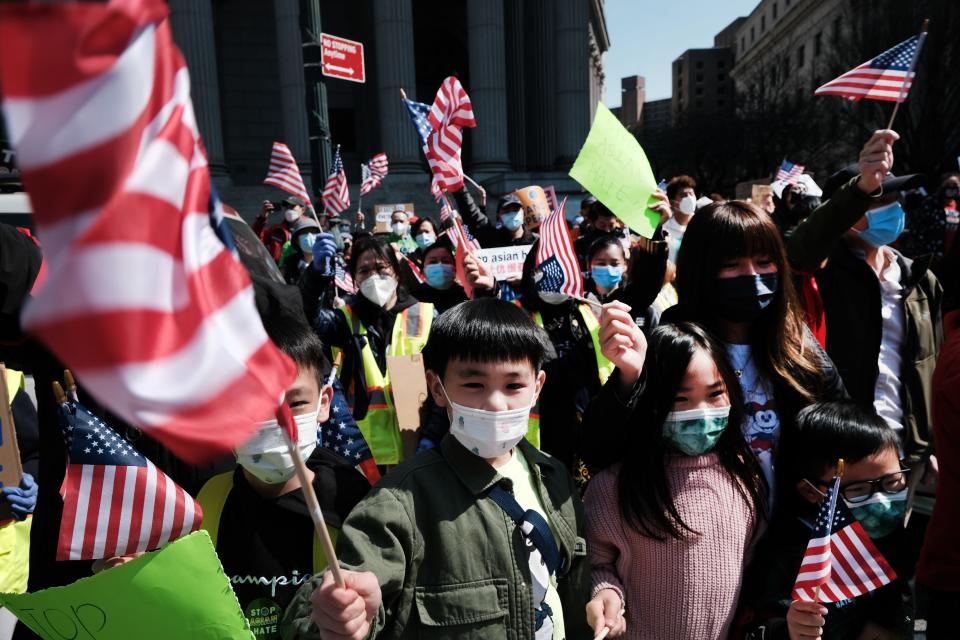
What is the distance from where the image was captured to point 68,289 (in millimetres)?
803

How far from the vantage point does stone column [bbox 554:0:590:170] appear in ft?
72.5

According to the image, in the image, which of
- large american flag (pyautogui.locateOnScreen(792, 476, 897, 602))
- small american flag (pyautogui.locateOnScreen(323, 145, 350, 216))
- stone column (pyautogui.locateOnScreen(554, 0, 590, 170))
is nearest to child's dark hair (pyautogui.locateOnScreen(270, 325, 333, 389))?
large american flag (pyautogui.locateOnScreen(792, 476, 897, 602))

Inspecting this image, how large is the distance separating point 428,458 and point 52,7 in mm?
1447

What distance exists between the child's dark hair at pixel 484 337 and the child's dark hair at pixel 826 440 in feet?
2.99

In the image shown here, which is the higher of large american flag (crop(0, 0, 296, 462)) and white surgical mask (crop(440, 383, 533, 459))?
large american flag (crop(0, 0, 296, 462))

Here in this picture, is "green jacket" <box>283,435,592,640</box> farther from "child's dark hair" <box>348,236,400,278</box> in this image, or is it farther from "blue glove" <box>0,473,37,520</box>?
"child's dark hair" <box>348,236,400,278</box>

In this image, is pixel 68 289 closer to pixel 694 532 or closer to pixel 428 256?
pixel 694 532

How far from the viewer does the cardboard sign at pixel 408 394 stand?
318 cm

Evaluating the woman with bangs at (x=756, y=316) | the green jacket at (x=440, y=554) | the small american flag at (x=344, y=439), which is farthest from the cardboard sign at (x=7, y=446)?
the woman with bangs at (x=756, y=316)

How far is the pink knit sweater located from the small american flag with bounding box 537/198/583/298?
110 centimetres

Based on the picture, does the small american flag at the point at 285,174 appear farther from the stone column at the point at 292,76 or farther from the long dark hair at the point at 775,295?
the stone column at the point at 292,76

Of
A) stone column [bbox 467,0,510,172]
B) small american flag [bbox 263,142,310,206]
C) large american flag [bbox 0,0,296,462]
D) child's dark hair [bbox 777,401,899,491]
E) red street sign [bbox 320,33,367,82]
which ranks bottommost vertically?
child's dark hair [bbox 777,401,899,491]

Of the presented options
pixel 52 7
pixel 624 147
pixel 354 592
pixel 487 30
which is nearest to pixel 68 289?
pixel 52 7

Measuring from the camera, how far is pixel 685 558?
2.05m
